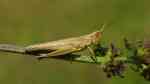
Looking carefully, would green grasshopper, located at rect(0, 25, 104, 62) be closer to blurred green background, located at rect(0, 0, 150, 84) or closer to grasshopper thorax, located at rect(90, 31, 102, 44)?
grasshopper thorax, located at rect(90, 31, 102, 44)

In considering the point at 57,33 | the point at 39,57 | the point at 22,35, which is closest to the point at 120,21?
the point at 57,33

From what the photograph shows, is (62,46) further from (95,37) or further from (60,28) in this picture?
(60,28)

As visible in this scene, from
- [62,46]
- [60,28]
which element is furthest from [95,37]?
[60,28]

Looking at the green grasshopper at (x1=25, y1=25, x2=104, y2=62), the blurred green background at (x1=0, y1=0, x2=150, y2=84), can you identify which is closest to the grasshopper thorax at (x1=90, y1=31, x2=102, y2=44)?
the green grasshopper at (x1=25, y1=25, x2=104, y2=62)

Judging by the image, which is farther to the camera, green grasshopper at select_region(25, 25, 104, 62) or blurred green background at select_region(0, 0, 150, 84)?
blurred green background at select_region(0, 0, 150, 84)

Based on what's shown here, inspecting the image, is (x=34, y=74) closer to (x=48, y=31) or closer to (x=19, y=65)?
(x=19, y=65)

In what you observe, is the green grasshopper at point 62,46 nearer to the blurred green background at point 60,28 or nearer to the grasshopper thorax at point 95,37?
the grasshopper thorax at point 95,37
